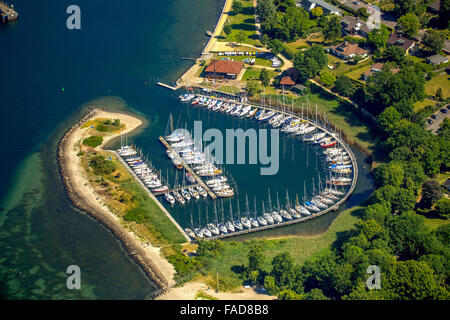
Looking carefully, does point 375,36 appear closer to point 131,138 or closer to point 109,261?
point 131,138

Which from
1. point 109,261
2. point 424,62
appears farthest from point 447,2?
point 109,261

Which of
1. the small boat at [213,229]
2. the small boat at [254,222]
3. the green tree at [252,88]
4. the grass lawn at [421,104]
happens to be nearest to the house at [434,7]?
the grass lawn at [421,104]

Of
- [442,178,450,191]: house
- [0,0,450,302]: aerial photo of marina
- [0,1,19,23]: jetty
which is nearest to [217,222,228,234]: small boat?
[0,0,450,302]: aerial photo of marina

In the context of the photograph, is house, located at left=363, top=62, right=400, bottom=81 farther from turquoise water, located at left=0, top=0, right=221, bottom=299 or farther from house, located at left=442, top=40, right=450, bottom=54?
turquoise water, located at left=0, top=0, right=221, bottom=299

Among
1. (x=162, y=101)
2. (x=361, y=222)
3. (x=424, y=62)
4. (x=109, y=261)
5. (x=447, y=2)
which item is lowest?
(x=109, y=261)

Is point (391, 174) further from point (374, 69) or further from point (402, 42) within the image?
point (402, 42)
